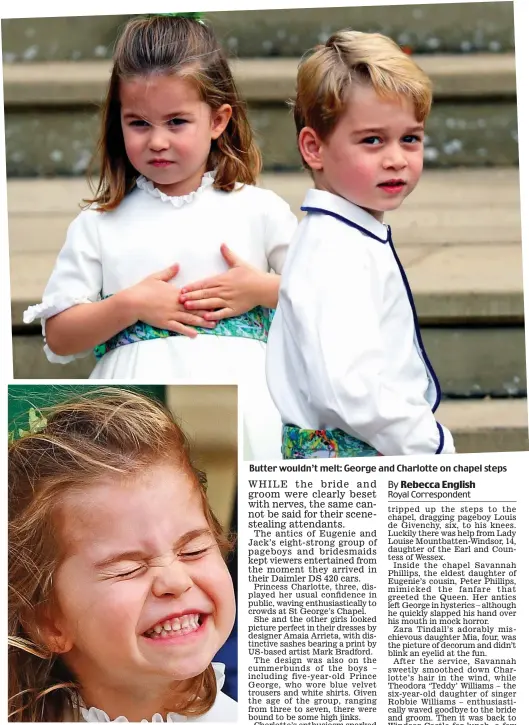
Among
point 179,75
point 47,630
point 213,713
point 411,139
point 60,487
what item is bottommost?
point 213,713

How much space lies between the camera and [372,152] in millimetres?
1228

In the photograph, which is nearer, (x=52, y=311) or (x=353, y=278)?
(x=353, y=278)

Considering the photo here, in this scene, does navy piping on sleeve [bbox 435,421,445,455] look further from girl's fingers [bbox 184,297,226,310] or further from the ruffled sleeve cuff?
the ruffled sleeve cuff

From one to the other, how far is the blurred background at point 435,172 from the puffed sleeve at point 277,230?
0.12 meters

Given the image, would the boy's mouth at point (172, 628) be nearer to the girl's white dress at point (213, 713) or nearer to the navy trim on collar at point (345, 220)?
the girl's white dress at point (213, 713)

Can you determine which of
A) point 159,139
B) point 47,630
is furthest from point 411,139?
point 47,630

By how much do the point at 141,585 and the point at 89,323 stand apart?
1.28 ft

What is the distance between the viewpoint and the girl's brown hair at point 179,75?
128 cm

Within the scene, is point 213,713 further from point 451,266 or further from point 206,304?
point 451,266

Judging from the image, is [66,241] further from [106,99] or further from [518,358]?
[518,358]

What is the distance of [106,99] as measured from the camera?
132 cm

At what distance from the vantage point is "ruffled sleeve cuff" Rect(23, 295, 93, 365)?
1.30 meters

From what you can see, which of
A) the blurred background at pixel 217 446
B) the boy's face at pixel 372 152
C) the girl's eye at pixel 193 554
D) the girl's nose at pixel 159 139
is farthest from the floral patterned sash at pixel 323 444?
the girl's nose at pixel 159 139

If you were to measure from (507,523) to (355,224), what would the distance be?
20.0 inches
